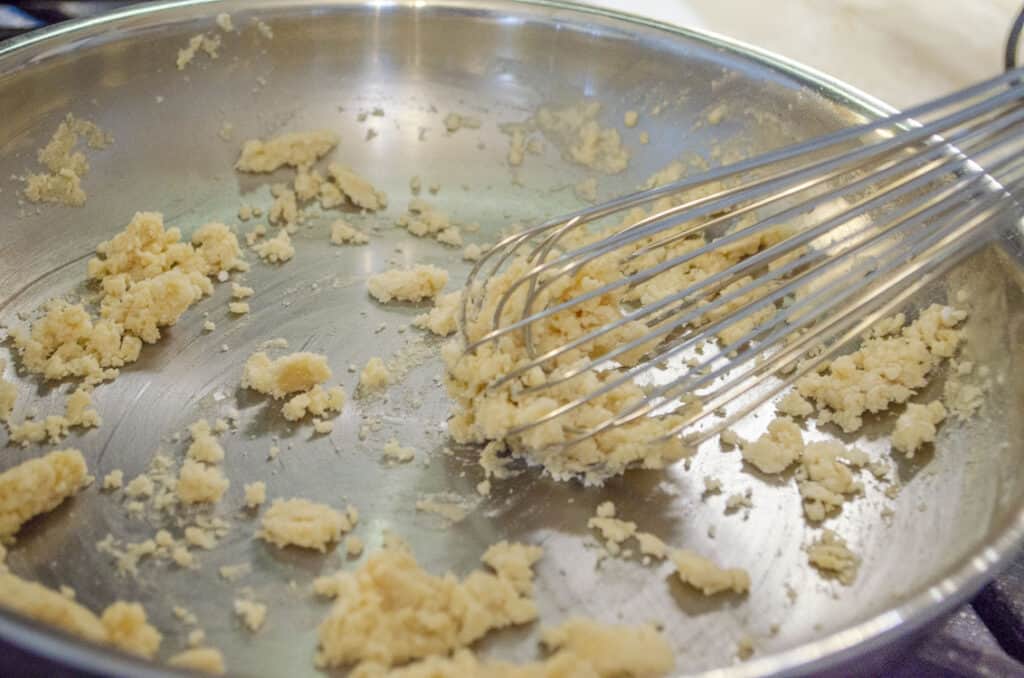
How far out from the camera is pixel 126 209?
109cm

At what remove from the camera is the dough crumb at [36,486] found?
733 mm

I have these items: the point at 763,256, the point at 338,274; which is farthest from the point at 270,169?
the point at 763,256

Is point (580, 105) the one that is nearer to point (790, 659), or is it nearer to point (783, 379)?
point (783, 379)

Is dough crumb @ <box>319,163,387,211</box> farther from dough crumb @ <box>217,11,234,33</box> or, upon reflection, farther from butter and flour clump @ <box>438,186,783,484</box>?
butter and flour clump @ <box>438,186,783,484</box>

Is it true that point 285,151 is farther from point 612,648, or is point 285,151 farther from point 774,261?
point 612,648

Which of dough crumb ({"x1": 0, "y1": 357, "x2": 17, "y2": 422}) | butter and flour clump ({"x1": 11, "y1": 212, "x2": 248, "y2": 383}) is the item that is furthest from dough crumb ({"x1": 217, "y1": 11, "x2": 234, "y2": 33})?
dough crumb ({"x1": 0, "y1": 357, "x2": 17, "y2": 422})

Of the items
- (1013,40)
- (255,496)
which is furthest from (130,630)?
(1013,40)

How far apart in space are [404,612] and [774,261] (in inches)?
24.5

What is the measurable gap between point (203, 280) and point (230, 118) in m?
0.26

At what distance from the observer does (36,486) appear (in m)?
0.74

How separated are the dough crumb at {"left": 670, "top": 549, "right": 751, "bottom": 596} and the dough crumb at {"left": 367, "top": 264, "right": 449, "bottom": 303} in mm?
437

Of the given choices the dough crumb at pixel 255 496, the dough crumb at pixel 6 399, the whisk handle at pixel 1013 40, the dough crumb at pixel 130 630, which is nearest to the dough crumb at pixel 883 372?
the whisk handle at pixel 1013 40

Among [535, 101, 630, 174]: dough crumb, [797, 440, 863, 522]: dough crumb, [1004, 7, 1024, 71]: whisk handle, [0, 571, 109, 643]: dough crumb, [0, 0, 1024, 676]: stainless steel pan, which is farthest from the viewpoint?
[535, 101, 630, 174]: dough crumb

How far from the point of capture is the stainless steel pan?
71 cm
